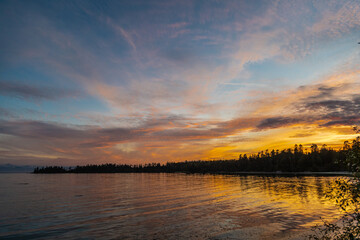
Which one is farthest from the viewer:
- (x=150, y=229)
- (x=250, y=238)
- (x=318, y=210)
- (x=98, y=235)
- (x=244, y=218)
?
(x=318, y=210)

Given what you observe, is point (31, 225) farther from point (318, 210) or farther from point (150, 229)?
point (318, 210)

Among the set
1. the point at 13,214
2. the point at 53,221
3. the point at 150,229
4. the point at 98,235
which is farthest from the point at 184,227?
the point at 13,214

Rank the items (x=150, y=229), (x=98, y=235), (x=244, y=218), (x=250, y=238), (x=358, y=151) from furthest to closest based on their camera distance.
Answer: (x=244, y=218)
(x=150, y=229)
(x=98, y=235)
(x=250, y=238)
(x=358, y=151)

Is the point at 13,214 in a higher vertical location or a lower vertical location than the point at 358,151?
lower

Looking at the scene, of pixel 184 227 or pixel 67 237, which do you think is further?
pixel 184 227

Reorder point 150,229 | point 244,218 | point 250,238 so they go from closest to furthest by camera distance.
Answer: point 250,238
point 150,229
point 244,218

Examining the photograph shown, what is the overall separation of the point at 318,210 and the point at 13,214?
59.1 meters

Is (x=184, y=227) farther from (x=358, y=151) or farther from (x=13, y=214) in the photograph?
(x=13, y=214)

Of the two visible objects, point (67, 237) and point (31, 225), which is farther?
point (31, 225)

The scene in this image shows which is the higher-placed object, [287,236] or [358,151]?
[358,151]

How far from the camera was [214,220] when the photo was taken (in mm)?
34062

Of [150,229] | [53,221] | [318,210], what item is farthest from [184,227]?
[318,210]

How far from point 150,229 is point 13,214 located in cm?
3067

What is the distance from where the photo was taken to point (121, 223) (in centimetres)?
3319
